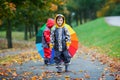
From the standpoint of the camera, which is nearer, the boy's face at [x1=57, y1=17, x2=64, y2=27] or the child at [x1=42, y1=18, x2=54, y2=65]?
the boy's face at [x1=57, y1=17, x2=64, y2=27]

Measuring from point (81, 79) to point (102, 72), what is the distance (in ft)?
5.96

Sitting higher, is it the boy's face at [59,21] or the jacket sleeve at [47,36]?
the boy's face at [59,21]

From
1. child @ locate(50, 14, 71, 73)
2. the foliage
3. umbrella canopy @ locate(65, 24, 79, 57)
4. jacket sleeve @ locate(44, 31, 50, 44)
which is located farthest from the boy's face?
the foliage

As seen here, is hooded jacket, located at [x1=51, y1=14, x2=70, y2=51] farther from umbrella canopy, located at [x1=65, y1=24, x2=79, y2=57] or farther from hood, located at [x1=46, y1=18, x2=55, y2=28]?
hood, located at [x1=46, y1=18, x2=55, y2=28]

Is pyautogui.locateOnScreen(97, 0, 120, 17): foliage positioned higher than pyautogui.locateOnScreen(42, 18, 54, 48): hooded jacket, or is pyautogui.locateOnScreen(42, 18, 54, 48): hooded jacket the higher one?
pyautogui.locateOnScreen(97, 0, 120, 17): foliage

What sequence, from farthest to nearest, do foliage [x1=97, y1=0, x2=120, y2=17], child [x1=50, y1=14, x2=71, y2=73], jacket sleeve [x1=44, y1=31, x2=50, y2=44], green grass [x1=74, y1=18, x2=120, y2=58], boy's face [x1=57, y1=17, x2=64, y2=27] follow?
1. foliage [x1=97, y1=0, x2=120, y2=17]
2. green grass [x1=74, y1=18, x2=120, y2=58]
3. jacket sleeve [x1=44, y1=31, x2=50, y2=44]
4. child [x1=50, y1=14, x2=71, y2=73]
5. boy's face [x1=57, y1=17, x2=64, y2=27]

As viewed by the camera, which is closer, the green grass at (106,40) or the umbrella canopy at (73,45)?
the umbrella canopy at (73,45)

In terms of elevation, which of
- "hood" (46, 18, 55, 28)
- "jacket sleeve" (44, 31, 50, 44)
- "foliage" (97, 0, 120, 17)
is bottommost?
"jacket sleeve" (44, 31, 50, 44)

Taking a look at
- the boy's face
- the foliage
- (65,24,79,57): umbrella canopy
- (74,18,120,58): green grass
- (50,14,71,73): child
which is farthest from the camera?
the foliage

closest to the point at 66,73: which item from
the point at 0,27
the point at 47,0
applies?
the point at 47,0

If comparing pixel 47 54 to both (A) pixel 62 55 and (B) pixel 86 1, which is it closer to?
(A) pixel 62 55

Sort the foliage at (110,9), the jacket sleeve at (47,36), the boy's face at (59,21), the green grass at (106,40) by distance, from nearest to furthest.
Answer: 1. the boy's face at (59,21)
2. the jacket sleeve at (47,36)
3. the green grass at (106,40)
4. the foliage at (110,9)

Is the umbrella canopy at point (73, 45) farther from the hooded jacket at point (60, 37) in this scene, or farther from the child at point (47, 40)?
the hooded jacket at point (60, 37)

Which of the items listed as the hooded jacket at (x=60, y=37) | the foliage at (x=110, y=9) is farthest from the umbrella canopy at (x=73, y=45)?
the foliage at (x=110, y=9)
